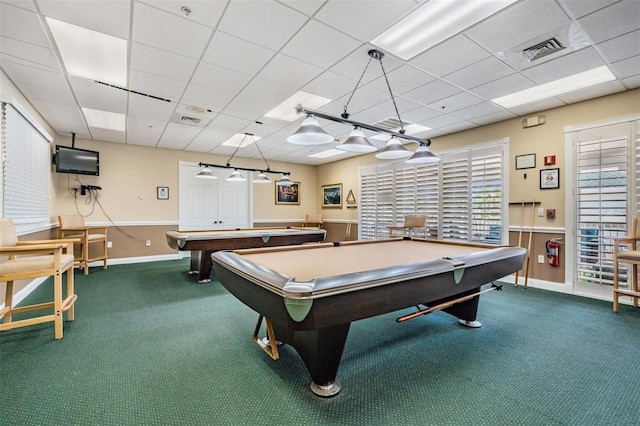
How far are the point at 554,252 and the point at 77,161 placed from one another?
8221mm

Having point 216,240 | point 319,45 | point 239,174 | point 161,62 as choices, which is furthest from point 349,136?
point 239,174

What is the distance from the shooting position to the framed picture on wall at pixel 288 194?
Result: 26.9ft

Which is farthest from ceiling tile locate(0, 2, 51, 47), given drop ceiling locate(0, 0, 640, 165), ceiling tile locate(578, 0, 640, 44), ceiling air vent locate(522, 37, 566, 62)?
ceiling tile locate(578, 0, 640, 44)

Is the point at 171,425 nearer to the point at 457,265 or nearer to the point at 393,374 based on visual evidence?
the point at 393,374

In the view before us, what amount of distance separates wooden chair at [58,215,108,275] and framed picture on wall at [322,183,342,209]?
5341mm

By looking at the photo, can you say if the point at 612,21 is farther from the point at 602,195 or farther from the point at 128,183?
the point at 128,183

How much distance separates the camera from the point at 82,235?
5.19 metres

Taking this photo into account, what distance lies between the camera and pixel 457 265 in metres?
2.04

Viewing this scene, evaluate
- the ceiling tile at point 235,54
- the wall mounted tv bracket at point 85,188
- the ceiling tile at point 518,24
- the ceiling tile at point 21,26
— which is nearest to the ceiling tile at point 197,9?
the ceiling tile at point 235,54

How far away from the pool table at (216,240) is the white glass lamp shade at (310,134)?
2262mm

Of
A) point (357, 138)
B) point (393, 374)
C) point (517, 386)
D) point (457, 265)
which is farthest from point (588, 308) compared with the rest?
point (357, 138)

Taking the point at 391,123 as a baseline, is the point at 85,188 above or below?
below

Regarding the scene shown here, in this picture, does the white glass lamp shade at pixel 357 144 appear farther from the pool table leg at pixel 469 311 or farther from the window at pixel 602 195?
the window at pixel 602 195

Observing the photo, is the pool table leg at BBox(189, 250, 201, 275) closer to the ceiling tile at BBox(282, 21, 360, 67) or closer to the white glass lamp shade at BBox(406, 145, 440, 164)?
the ceiling tile at BBox(282, 21, 360, 67)
